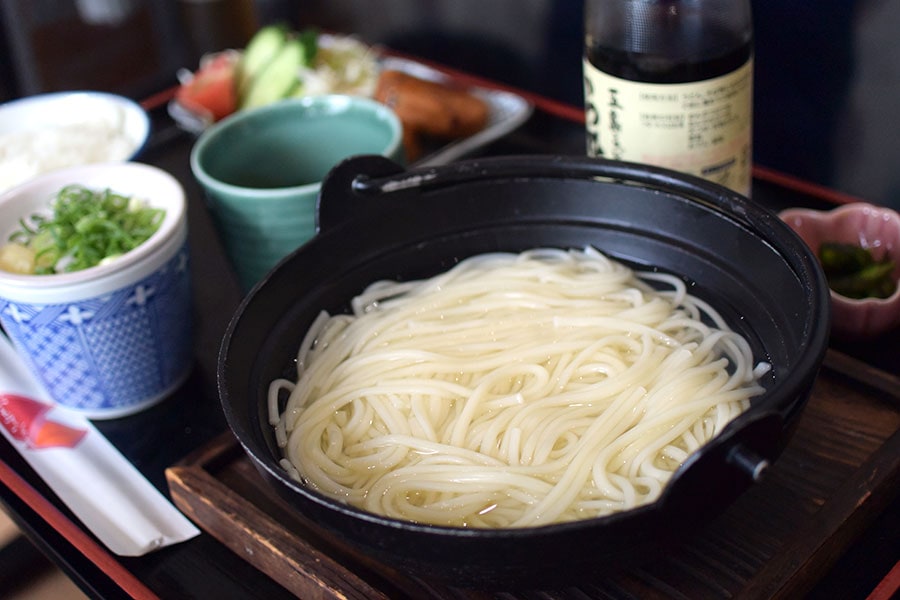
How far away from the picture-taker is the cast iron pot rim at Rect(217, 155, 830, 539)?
0.82 m

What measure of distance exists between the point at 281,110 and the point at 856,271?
1072 millimetres

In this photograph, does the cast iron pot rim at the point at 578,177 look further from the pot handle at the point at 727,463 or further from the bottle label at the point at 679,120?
the bottle label at the point at 679,120

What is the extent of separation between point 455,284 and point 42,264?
2.12ft

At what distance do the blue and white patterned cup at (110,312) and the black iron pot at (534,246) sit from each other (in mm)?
285

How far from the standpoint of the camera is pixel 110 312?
54.0 inches

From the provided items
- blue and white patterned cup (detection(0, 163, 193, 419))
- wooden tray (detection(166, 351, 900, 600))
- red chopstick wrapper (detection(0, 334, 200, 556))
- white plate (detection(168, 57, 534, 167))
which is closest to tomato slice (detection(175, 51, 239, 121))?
white plate (detection(168, 57, 534, 167))

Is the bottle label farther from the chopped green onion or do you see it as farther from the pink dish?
the chopped green onion

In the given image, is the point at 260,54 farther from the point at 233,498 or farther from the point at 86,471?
the point at 233,498

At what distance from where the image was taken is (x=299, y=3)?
110 inches

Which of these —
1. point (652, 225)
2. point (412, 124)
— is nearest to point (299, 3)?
point (412, 124)

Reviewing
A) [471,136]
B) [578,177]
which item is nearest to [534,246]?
[578,177]

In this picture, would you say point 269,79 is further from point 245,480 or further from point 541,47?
point 245,480

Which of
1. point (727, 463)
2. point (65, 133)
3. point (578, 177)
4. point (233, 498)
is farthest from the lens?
point (65, 133)

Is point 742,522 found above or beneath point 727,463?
beneath
